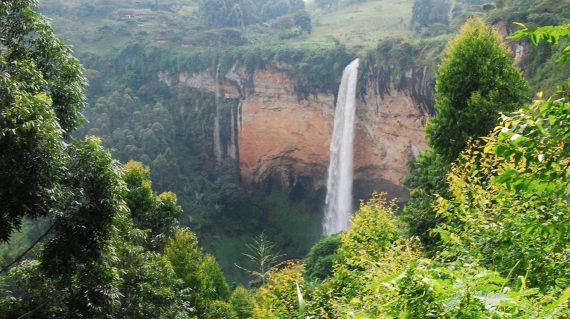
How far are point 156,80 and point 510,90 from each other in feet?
133

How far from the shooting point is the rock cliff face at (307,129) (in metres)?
33.9

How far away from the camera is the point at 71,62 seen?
807 centimetres

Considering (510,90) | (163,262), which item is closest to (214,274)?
(163,262)

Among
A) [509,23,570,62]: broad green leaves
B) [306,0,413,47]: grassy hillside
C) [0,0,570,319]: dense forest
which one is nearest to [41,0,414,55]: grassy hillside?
[306,0,413,47]: grassy hillside

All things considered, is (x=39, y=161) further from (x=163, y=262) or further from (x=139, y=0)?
(x=139, y=0)

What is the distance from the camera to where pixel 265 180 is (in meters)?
44.4

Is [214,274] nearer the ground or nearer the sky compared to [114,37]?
nearer the ground

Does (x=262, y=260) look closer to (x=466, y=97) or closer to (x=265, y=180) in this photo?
(x=466, y=97)

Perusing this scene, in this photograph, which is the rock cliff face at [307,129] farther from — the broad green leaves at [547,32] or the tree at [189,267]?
the broad green leaves at [547,32]

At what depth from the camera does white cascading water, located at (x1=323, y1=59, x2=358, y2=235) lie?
121ft

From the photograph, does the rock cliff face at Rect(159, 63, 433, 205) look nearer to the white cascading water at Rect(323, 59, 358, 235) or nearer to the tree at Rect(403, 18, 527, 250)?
the white cascading water at Rect(323, 59, 358, 235)

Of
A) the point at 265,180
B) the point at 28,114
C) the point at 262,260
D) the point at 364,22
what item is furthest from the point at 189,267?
the point at 364,22

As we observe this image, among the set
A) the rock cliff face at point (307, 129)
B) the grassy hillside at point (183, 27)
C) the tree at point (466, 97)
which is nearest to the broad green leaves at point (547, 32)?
the tree at point (466, 97)

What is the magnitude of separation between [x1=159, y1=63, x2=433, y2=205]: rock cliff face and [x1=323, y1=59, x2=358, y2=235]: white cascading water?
89cm
